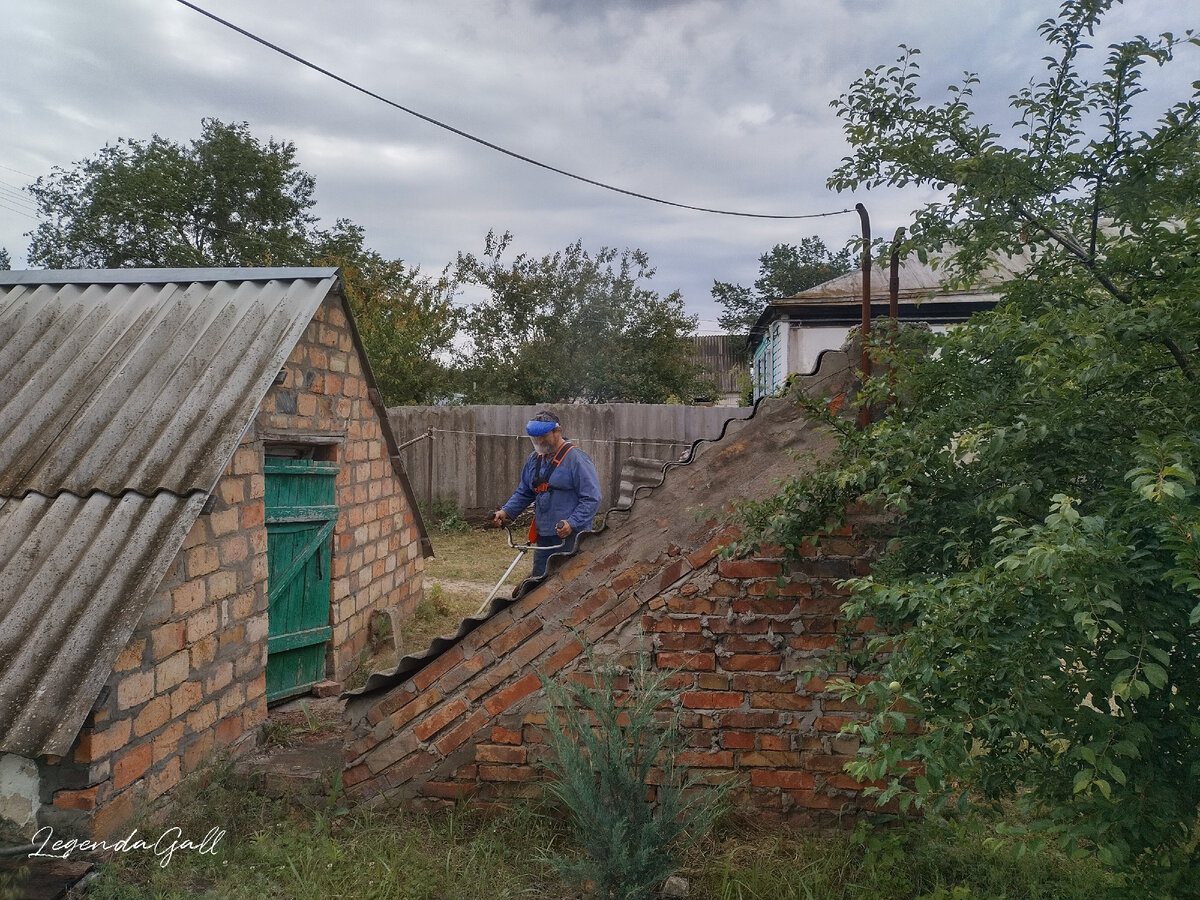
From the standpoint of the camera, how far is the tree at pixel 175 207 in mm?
23812

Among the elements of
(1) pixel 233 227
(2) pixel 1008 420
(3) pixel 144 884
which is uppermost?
(1) pixel 233 227

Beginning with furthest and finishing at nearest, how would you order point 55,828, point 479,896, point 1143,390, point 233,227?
point 233,227, point 55,828, point 479,896, point 1143,390

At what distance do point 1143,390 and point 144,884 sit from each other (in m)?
4.24

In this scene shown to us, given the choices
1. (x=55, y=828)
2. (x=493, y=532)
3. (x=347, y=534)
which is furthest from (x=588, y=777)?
(x=493, y=532)

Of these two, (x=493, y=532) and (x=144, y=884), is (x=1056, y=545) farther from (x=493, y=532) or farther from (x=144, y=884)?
(x=493, y=532)

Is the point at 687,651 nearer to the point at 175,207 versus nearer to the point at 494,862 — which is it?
the point at 494,862

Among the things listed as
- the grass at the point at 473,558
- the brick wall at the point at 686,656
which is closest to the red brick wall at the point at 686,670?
the brick wall at the point at 686,656

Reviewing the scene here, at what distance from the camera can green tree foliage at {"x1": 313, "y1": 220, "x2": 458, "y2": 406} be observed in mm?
16516

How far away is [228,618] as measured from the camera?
185 inches

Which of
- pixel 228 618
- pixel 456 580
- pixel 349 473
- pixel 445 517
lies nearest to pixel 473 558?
pixel 456 580

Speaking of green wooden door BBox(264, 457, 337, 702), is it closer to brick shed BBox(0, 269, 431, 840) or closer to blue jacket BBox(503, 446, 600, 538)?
brick shed BBox(0, 269, 431, 840)

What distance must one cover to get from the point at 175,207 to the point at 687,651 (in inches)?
1011

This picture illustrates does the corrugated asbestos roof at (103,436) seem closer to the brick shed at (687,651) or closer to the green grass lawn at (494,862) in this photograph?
the green grass lawn at (494,862)

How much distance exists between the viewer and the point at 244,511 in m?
4.84
